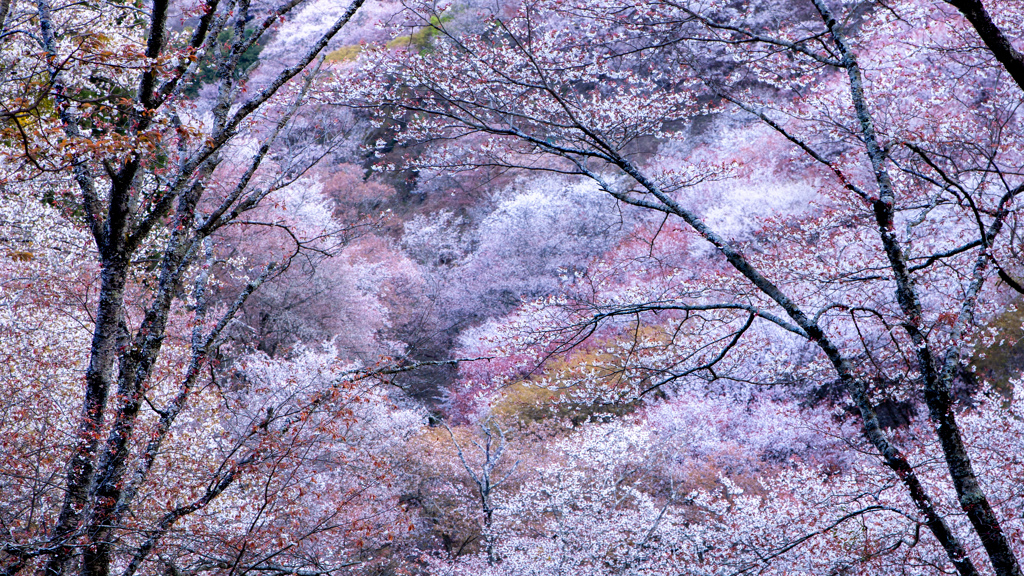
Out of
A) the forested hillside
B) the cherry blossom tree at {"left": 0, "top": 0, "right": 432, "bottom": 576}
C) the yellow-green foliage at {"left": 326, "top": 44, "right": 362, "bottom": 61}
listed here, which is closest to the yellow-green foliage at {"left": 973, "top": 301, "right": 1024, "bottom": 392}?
the forested hillside

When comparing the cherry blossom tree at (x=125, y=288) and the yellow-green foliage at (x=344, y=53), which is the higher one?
the yellow-green foliage at (x=344, y=53)

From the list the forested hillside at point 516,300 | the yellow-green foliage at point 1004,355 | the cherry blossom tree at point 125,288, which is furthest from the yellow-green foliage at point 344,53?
the yellow-green foliage at point 1004,355

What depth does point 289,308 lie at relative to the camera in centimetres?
2000

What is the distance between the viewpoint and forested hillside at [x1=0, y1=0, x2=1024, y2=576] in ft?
15.1

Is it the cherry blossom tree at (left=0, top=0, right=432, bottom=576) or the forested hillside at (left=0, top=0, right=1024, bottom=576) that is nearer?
the cherry blossom tree at (left=0, top=0, right=432, bottom=576)

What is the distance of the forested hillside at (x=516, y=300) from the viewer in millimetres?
4617

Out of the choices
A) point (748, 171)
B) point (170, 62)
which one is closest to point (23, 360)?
point (170, 62)

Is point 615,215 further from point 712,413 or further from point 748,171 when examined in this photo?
point 712,413

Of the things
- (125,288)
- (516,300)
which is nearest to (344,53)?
(516,300)

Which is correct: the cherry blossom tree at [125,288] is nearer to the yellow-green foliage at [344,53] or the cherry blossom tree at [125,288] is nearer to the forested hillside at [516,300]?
the forested hillside at [516,300]

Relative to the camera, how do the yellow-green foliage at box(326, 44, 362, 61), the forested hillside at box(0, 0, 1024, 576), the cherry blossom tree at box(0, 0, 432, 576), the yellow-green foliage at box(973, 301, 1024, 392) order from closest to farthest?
the cherry blossom tree at box(0, 0, 432, 576)
the forested hillside at box(0, 0, 1024, 576)
the yellow-green foliage at box(973, 301, 1024, 392)
the yellow-green foliage at box(326, 44, 362, 61)

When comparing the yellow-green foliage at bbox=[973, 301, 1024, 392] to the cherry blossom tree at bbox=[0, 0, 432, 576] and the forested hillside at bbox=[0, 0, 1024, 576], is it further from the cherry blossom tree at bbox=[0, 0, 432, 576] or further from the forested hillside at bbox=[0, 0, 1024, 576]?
the cherry blossom tree at bbox=[0, 0, 432, 576]

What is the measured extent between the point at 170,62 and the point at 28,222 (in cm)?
1156

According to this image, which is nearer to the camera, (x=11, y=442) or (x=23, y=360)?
(x=11, y=442)
